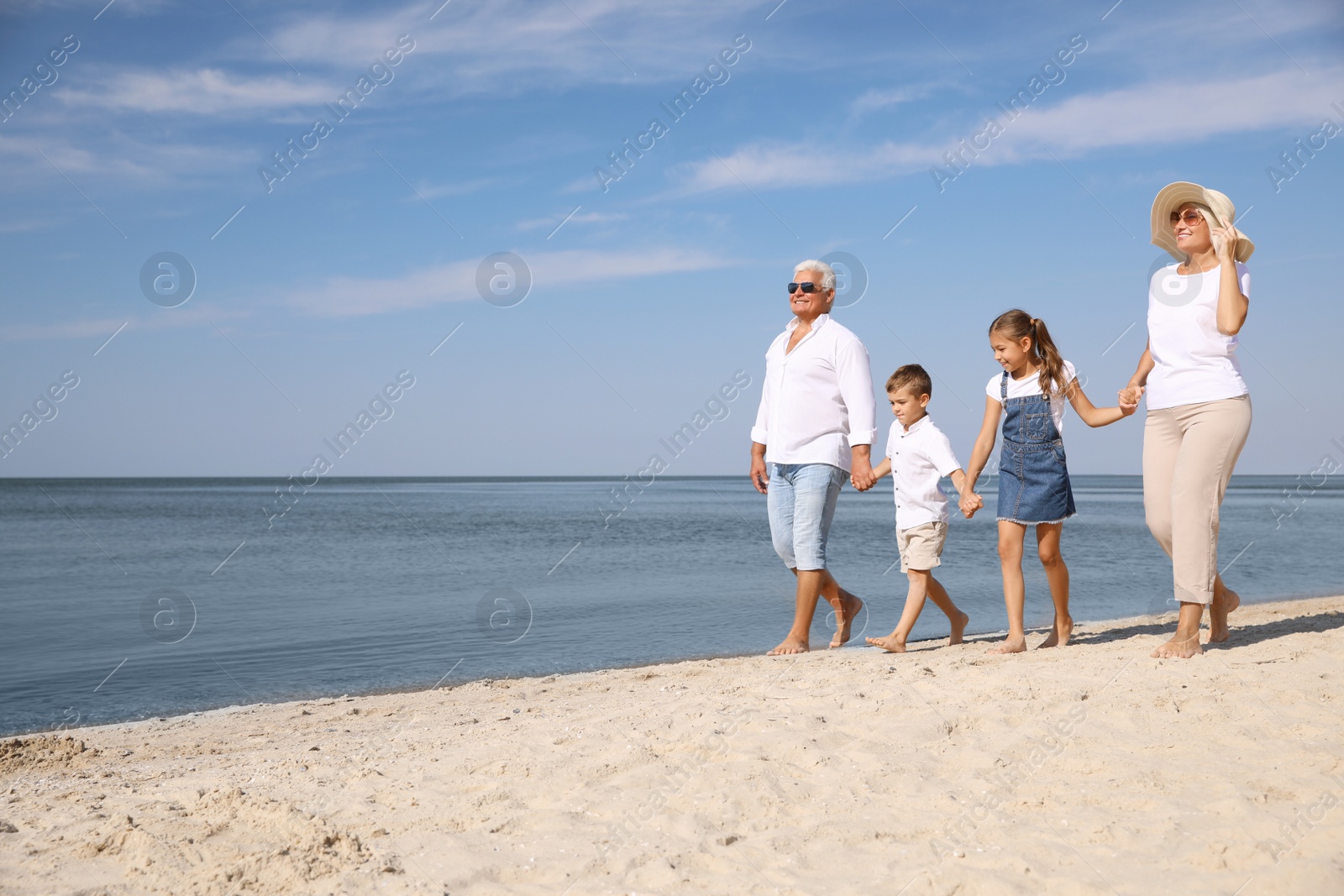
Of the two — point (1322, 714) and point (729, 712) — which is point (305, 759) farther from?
point (1322, 714)

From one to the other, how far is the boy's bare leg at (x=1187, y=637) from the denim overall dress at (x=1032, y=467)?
0.79 metres

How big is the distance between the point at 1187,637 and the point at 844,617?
204 centimetres

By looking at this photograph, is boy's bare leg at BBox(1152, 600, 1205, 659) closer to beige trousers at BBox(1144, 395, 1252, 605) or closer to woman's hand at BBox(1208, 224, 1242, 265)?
beige trousers at BBox(1144, 395, 1252, 605)

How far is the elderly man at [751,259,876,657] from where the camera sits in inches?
206

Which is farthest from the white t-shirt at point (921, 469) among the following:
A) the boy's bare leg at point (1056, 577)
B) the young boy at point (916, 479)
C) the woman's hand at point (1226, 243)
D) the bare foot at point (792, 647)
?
the woman's hand at point (1226, 243)

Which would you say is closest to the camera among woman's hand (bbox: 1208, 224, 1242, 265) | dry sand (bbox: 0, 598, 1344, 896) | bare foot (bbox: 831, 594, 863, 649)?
dry sand (bbox: 0, 598, 1344, 896)

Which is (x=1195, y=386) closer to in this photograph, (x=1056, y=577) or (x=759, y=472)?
(x=1056, y=577)

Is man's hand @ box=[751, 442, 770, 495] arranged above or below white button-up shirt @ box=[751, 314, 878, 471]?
below

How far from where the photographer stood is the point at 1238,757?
9.45 ft

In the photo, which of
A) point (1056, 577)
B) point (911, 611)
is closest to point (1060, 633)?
point (1056, 577)

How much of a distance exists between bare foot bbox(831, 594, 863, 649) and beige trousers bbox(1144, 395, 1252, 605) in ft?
6.47

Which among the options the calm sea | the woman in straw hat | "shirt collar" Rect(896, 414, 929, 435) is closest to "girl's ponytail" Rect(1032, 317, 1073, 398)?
the woman in straw hat

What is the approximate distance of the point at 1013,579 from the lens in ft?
16.1

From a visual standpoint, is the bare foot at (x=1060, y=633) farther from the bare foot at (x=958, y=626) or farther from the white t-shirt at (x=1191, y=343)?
the white t-shirt at (x=1191, y=343)
